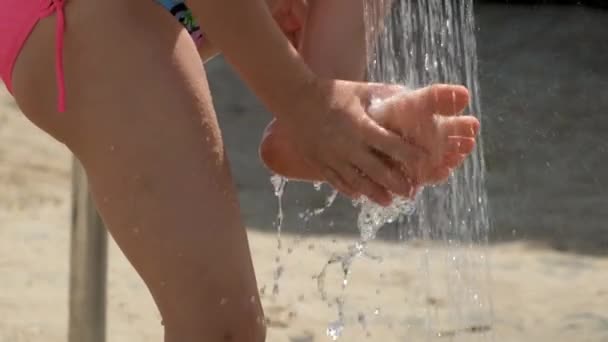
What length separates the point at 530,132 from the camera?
11.3ft

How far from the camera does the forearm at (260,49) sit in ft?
3.50

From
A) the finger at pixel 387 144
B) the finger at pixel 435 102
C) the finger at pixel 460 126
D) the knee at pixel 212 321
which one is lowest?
the knee at pixel 212 321

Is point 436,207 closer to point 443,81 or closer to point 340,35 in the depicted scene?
point 443,81

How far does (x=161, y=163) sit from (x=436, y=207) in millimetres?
707

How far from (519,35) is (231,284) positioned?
3.23m

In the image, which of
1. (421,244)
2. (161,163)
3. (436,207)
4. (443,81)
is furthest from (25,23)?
(421,244)

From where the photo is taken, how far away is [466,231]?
5.91 ft

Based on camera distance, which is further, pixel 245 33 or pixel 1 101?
pixel 1 101

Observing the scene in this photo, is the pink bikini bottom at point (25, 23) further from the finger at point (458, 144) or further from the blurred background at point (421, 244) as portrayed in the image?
the blurred background at point (421, 244)

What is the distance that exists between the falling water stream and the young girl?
0.11 m

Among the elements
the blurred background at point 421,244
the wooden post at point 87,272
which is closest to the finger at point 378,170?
the wooden post at point 87,272

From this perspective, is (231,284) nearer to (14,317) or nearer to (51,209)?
(14,317)

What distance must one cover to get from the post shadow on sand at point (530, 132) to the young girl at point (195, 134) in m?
1.72

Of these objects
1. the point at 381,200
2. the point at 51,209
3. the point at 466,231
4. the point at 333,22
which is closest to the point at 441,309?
the point at 466,231
